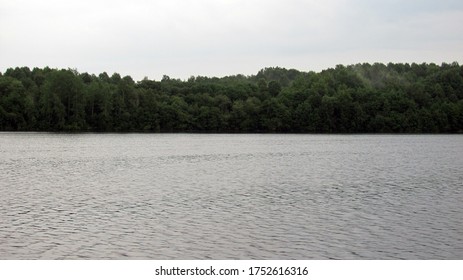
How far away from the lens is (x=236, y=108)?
18562 cm

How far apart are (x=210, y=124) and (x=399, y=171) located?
431 ft

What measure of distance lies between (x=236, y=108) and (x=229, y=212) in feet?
506

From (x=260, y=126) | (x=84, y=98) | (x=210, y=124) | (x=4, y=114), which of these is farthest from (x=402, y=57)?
(x=4, y=114)

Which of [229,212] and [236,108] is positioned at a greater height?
[236,108]

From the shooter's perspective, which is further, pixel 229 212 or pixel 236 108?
pixel 236 108

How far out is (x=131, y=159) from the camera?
229ft

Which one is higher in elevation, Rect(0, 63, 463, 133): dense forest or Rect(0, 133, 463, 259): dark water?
Rect(0, 63, 463, 133): dense forest

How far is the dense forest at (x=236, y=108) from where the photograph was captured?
161 meters

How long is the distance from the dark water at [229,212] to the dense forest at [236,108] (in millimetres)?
107409

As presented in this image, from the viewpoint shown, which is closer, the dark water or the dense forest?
the dark water

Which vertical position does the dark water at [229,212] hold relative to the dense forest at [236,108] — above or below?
below

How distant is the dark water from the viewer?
77.6 ft

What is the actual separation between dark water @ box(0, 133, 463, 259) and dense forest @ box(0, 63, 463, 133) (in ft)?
352
